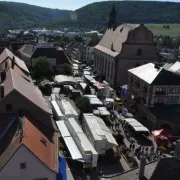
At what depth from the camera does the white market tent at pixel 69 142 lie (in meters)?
31.5

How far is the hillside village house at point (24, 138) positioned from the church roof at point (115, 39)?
41046mm

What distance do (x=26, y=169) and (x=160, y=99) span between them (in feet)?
93.5

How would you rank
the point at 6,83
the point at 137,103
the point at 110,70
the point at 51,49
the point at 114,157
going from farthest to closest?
1. the point at 51,49
2. the point at 110,70
3. the point at 137,103
4. the point at 114,157
5. the point at 6,83

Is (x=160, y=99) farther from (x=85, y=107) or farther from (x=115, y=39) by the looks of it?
(x=115, y=39)

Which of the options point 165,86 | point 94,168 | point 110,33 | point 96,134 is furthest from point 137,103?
point 110,33

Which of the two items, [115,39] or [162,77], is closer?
[162,77]

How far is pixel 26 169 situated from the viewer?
23.1 m

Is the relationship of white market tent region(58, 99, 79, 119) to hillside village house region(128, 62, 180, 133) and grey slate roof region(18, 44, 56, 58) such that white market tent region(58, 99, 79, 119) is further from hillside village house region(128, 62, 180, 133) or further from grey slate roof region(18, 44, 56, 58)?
grey slate roof region(18, 44, 56, 58)

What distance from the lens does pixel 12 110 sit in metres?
28.2

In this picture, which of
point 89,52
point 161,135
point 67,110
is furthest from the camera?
point 89,52

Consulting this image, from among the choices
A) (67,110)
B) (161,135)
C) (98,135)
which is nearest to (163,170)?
(98,135)

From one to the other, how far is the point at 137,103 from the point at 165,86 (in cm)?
660

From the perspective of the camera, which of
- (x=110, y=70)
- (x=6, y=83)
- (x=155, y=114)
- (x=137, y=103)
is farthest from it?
(x=110, y=70)

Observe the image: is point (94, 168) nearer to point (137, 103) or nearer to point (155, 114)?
point (155, 114)
